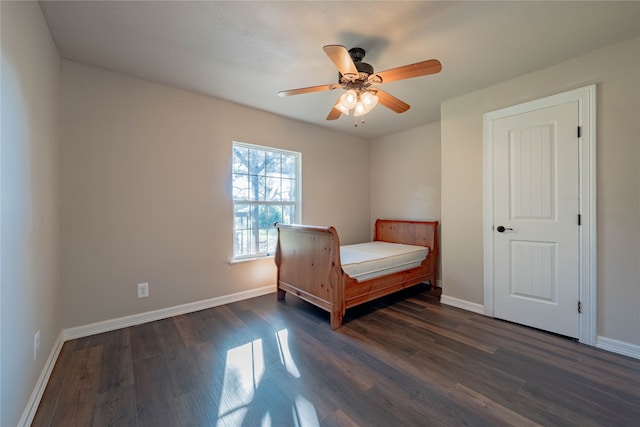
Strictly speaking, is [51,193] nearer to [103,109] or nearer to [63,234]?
[63,234]

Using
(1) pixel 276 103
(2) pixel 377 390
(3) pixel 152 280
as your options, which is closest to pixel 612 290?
(2) pixel 377 390

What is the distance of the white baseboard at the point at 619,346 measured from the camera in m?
1.93

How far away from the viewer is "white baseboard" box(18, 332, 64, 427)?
133 centimetres

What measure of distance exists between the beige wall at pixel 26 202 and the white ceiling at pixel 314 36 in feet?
1.37

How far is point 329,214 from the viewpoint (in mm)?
4090

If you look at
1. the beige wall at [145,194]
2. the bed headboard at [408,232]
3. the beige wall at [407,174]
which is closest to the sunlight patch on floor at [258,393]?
the beige wall at [145,194]

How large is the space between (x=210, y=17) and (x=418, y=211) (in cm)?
344

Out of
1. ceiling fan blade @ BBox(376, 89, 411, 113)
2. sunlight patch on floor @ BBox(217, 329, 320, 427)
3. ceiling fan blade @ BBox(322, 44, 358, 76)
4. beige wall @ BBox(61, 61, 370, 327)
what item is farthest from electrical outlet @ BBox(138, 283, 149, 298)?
ceiling fan blade @ BBox(376, 89, 411, 113)

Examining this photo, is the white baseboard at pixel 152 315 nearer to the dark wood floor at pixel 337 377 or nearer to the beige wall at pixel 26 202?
the dark wood floor at pixel 337 377

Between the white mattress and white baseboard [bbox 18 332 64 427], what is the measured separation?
217cm

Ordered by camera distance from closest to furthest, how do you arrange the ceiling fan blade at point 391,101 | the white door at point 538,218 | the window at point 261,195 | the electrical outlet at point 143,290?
the ceiling fan blade at point 391,101, the white door at point 538,218, the electrical outlet at point 143,290, the window at point 261,195

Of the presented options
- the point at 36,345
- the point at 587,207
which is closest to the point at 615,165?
the point at 587,207

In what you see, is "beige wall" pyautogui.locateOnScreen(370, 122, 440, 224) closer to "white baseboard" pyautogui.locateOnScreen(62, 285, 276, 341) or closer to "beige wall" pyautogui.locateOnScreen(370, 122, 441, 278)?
"beige wall" pyautogui.locateOnScreen(370, 122, 441, 278)

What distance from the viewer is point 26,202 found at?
4.82ft
